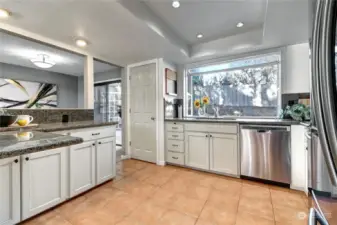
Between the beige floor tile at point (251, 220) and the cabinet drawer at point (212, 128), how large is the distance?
3.90ft

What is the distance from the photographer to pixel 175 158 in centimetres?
322

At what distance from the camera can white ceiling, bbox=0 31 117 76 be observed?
3067 millimetres

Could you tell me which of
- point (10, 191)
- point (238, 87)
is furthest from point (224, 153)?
point (10, 191)

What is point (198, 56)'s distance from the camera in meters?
3.35

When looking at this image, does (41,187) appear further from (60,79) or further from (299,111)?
(60,79)

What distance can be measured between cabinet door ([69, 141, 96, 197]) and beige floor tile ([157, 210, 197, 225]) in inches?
41.2

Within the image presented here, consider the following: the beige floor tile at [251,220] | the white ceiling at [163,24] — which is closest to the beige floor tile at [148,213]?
the beige floor tile at [251,220]

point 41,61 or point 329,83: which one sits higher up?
point 41,61

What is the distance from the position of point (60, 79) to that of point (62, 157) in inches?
173

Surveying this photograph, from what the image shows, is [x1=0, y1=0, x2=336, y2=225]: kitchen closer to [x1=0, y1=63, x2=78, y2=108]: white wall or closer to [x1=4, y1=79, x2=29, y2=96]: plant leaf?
[x1=0, y1=63, x2=78, y2=108]: white wall

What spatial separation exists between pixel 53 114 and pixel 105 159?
97 cm

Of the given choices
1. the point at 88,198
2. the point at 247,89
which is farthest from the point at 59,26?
the point at 247,89

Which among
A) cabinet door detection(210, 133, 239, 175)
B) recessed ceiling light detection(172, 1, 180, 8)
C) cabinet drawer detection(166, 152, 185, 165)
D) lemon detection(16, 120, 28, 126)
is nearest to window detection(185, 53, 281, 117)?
cabinet door detection(210, 133, 239, 175)

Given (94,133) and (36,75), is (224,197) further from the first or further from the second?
(36,75)
